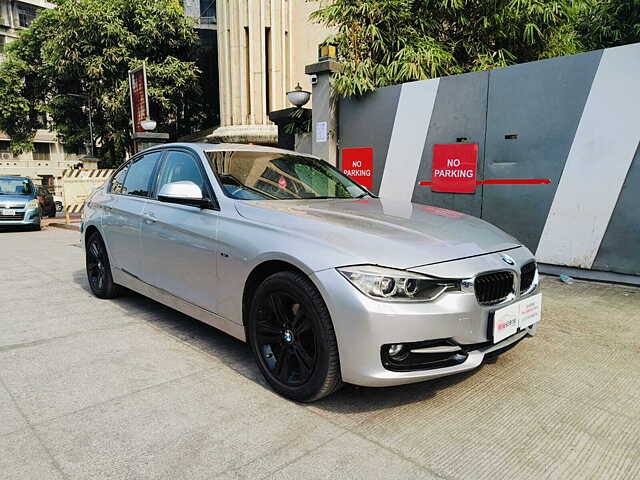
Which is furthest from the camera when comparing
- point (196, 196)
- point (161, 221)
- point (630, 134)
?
point (630, 134)

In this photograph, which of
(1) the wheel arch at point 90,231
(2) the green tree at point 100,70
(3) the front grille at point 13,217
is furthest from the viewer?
(2) the green tree at point 100,70

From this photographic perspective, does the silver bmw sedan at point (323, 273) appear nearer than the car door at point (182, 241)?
Yes

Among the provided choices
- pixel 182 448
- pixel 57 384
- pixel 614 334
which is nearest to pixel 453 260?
pixel 182 448

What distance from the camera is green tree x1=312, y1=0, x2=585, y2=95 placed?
7.52 m

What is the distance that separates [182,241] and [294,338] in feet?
4.14

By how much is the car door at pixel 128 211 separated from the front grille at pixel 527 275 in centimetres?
288

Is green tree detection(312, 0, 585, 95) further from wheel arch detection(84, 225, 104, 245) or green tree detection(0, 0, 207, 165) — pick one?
green tree detection(0, 0, 207, 165)

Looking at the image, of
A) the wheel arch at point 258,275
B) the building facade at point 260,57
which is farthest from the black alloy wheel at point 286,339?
the building facade at point 260,57

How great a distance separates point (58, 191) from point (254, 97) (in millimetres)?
16823

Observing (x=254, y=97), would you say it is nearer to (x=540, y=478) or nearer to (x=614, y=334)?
(x=614, y=334)

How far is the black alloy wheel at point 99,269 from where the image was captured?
4.74 metres

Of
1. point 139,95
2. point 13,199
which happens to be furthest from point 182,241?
point 139,95

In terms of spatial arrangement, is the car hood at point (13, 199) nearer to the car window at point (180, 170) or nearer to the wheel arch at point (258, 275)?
the car window at point (180, 170)

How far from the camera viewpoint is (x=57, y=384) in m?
Result: 2.93
